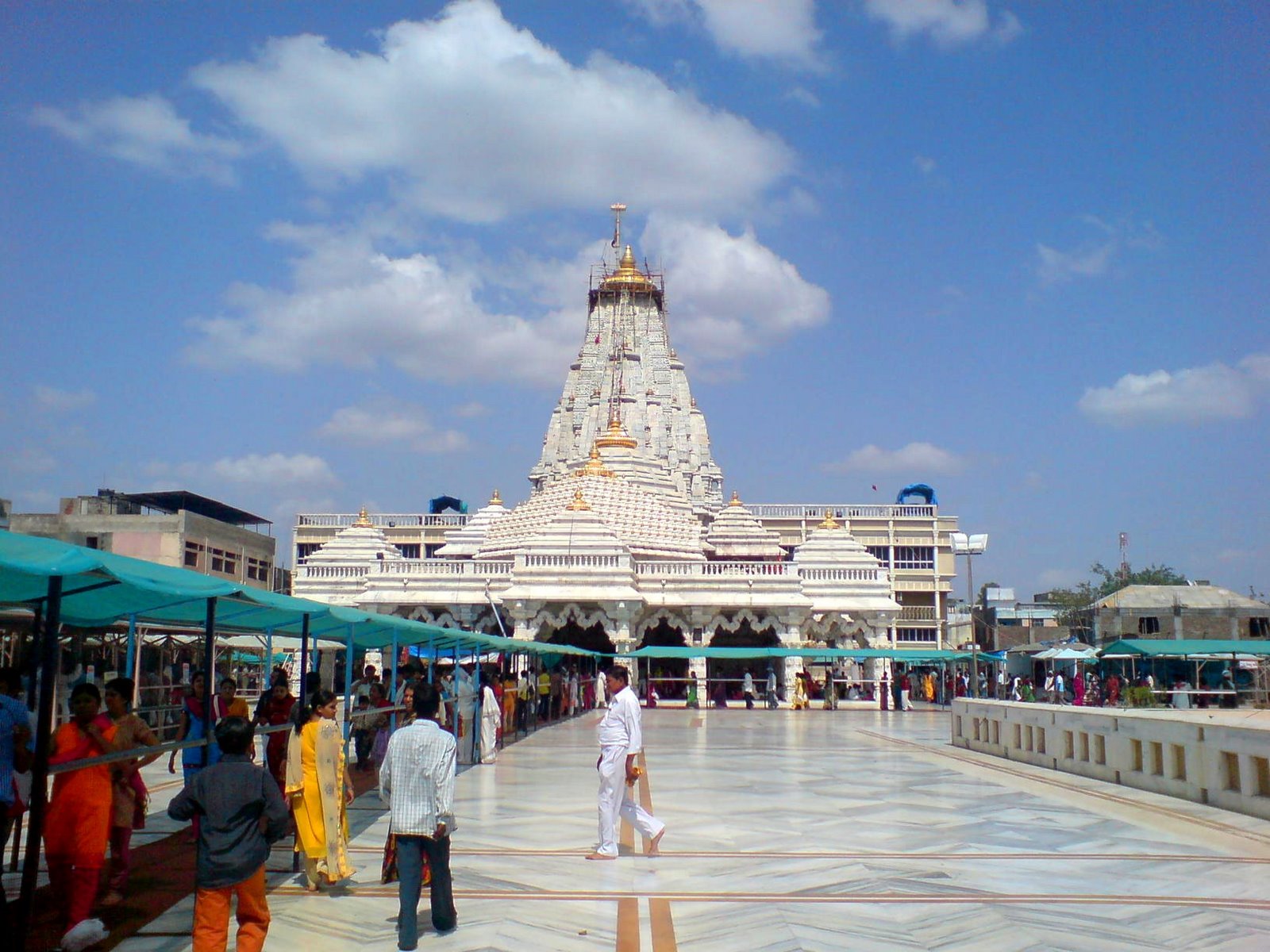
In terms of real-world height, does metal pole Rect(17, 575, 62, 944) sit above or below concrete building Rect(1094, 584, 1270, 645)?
below

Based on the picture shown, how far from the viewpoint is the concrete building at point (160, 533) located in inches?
1914

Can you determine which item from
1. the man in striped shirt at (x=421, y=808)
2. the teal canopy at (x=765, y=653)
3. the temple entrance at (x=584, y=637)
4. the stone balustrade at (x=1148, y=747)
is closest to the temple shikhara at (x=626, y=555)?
the temple entrance at (x=584, y=637)

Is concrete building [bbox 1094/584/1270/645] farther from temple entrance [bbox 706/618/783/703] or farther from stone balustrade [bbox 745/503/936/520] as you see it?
stone balustrade [bbox 745/503/936/520]

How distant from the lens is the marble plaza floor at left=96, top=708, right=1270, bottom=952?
6.79m

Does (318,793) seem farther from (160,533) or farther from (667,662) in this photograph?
(160,533)

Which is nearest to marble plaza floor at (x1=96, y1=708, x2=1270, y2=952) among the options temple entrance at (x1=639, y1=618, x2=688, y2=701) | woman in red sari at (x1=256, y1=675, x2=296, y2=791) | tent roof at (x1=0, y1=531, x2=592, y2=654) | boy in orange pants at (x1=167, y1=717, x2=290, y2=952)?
woman in red sari at (x1=256, y1=675, x2=296, y2=791)

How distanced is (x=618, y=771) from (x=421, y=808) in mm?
2693

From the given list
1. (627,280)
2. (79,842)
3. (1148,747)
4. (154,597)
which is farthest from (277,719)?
(627,280)

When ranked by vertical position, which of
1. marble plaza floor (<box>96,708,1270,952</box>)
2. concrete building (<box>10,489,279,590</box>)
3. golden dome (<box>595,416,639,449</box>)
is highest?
golden dome (<box>595,416,639,449</box>)

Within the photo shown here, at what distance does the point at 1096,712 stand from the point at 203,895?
524 inches

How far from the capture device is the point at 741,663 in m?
45.5

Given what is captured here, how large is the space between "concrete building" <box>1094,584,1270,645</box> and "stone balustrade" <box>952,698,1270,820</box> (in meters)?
23.7

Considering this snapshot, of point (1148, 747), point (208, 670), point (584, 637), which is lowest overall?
point (1148, 747)

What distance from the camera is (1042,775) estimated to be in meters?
15.9
